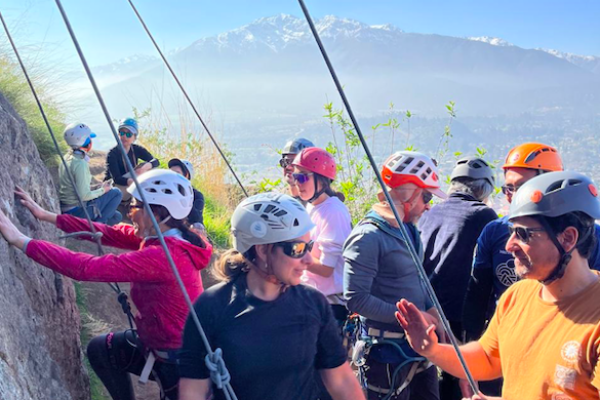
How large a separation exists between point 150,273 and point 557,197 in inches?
78.3

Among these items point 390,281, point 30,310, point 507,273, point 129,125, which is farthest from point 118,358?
point 129,125

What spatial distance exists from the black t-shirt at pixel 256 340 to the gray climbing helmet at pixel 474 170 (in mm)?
2096

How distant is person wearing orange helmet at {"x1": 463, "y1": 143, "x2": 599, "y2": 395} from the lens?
355 cm

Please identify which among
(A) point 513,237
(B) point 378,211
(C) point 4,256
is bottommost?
(C) point 4,256

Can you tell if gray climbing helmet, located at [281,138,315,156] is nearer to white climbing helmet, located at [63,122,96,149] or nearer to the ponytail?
white climbing helmet, located at [63,122,96,149]

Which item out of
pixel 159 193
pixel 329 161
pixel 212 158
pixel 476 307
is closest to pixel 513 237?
pixel 476 307

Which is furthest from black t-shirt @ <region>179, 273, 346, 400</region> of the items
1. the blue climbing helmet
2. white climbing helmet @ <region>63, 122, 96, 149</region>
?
the blue climbing helmet

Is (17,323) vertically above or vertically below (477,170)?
below

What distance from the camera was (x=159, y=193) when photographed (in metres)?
3.32

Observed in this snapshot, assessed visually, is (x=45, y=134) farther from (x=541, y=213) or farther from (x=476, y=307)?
(x=541, y=213)

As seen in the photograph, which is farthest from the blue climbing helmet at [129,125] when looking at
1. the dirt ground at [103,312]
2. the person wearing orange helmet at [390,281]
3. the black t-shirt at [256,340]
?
the black t-shirt at [256,340]

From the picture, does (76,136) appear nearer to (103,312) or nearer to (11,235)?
(103,312)

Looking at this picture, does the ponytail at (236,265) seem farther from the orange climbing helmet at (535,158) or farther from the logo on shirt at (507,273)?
the orange climbing helmet at (535,158)

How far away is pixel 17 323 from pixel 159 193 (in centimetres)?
98
